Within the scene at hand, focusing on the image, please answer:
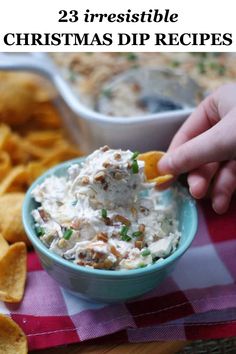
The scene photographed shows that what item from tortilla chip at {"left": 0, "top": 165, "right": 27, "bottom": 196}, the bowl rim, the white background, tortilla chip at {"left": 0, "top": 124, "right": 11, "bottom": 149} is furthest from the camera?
the white background

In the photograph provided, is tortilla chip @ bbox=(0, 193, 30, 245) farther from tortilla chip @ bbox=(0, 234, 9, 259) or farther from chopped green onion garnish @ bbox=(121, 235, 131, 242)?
chopped green onion garnish @ bbox=(121, 235, 131, 242)

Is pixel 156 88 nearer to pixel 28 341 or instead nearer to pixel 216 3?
pixel 216 3

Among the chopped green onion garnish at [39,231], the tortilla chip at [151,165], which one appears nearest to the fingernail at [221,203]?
the tortilla chip at [151,165]

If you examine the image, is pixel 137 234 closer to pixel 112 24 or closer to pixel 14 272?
pixel 14 272

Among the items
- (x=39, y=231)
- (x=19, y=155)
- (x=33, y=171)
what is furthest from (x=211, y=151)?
(x=19, y=155)

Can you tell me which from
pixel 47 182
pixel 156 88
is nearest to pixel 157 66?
pixel 156 88

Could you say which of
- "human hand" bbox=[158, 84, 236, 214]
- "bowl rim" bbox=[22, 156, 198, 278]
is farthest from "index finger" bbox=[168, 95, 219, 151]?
"bowl rim" bbox=[22, 156, 198, 278]
